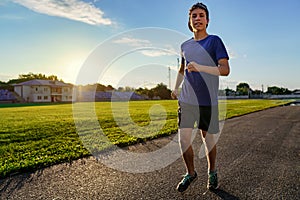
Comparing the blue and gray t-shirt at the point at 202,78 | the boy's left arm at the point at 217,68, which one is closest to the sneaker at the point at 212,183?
the blue and gray t-shirt at the point at 202,78

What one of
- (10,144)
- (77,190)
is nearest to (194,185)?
(77,190)

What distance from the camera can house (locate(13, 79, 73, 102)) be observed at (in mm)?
62438

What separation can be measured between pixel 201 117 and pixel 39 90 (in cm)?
6763

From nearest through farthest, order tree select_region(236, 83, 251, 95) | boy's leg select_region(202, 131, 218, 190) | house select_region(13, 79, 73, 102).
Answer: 1. boy's leg select_region(202, 131, 218, 190)
2. house select_region(13, 79, 73, 102)
3. tree select_region(236, 83, 251, 95)

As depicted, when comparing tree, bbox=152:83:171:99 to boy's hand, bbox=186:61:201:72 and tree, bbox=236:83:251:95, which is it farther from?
tree, bbox=236:83:251:95

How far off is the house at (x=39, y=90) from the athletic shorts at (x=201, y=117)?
6672 centimetres

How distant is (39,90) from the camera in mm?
63938

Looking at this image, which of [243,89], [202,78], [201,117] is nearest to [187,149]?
[201,117]

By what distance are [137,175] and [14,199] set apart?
4.65ft

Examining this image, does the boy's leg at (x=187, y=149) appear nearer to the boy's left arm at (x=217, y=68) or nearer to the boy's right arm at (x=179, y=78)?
the boy's right arm at (x=179, y=78)

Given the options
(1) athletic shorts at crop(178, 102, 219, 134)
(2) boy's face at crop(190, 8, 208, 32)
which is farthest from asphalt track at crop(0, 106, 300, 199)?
(2) boy's face at crop(190, 8, 208, 32)

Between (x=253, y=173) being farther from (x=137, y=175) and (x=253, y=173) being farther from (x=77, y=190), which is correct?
(x=77, y=190)

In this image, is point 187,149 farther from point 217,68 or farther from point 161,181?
point 217,68

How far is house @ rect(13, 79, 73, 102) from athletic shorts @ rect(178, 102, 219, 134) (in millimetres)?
66717
